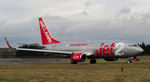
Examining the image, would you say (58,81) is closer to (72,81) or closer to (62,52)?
(72,81)

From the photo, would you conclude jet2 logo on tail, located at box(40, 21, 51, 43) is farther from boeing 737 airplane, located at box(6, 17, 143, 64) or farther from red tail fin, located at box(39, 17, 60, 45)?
boeing 737 airplane, located at box(6, 17, 143, 64)

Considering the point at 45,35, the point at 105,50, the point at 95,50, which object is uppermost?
the point at 45,35

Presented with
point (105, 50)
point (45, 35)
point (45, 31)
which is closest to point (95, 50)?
point (105, 50)

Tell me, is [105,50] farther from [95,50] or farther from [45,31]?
[45,31]

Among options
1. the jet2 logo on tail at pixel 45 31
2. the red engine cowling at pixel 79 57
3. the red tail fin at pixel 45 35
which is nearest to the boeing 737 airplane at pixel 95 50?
the red engine cowling at pixel 79 57

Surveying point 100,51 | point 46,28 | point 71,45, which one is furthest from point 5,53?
point 100,51

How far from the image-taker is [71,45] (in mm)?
53281

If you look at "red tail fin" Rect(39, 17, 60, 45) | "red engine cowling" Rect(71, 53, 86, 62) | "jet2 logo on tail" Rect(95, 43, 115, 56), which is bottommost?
"red engine cowling" Rect(71, 53, 86, 62)

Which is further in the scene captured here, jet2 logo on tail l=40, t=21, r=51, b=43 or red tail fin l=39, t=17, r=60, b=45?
jet2 logo on tail l=40, t=21, r=51, b=43

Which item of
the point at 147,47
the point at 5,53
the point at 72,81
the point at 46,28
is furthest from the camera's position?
the point at 147,47

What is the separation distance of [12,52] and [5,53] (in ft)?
9.46

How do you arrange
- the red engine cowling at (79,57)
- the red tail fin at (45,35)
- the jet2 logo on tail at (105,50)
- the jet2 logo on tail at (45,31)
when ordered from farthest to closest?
the jet2 logo on tail at (45,31), the red tail fin at (45,35), the red engine cowling at (79,57), the jet2 logo on tail at (105,50)

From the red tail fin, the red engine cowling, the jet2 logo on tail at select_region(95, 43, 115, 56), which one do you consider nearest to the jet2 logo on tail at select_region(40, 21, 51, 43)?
the red tail fin

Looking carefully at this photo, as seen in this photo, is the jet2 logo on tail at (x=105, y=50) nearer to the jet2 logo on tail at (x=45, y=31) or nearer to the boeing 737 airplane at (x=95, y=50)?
the boeing 737 airplane at (x=95, y=50)
